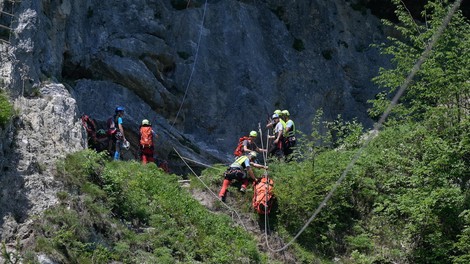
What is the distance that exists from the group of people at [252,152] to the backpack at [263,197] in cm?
58

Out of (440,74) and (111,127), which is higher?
(440,74)

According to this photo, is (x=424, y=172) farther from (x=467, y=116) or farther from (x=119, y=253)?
(x=119, y=253)

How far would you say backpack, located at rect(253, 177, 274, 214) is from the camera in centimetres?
2036

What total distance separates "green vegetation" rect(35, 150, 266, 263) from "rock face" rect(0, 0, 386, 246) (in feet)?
6.07

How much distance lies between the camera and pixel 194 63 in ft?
93.8

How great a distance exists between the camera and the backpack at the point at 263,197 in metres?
20.4

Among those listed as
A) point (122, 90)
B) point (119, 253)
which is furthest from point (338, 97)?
point (119, 253)

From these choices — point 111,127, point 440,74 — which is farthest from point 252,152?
point 440,74

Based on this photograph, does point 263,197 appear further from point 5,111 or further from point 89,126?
point 5,111

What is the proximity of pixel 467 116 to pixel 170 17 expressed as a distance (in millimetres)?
12675

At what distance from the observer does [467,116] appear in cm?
2003

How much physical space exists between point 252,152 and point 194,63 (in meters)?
7.46

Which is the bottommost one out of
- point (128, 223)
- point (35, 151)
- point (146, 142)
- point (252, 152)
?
point (128, 223)

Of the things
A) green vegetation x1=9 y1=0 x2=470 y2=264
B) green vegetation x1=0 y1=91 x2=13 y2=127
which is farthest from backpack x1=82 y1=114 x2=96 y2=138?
green vegetation x1=0 y1=91 x2=13 y2=127
